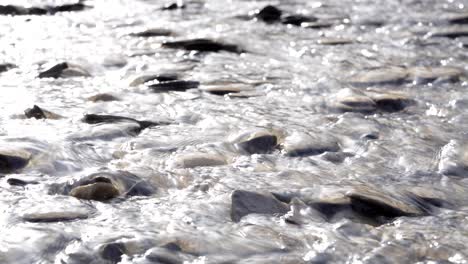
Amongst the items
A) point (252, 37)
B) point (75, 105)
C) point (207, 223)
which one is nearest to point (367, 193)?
point (207, 223)

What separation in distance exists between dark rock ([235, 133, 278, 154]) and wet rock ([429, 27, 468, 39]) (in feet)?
5.70

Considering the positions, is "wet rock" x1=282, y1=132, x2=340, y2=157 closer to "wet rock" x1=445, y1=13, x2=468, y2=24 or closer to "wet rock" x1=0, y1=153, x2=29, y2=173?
"wet rock" x1=0, y1=153, x2=29, y2=173

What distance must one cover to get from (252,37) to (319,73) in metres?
0.76

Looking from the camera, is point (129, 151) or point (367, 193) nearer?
point (367, 193)

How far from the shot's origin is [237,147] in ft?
7.86

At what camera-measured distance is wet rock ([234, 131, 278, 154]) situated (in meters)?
2.39

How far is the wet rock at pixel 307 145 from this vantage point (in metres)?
2.38

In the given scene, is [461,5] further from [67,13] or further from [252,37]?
[67,13]

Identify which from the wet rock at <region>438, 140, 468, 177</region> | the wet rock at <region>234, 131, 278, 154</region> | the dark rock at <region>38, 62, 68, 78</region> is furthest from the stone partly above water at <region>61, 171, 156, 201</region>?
the dark rock at <region>38, 62, 68, 78</region>

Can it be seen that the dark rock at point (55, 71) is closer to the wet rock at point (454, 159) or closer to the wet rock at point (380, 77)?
the wet rock at point (380, 77)

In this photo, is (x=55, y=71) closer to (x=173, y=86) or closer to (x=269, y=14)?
(x=173, y=86)

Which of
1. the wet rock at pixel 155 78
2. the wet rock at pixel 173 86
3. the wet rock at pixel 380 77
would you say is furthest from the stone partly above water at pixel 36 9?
the wet rock at pixel 380 77

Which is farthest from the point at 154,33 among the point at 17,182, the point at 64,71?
the point at 17,182

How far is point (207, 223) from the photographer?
1871mm
